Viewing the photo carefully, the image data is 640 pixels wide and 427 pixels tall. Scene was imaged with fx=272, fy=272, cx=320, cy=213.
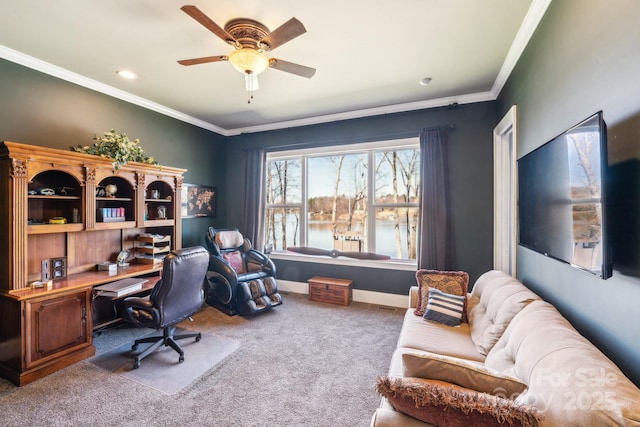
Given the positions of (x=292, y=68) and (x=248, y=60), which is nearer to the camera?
(x=248, y=60)

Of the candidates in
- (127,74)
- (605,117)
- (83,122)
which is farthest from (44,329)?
(605,117)

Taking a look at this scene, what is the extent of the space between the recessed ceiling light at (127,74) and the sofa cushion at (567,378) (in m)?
4.02

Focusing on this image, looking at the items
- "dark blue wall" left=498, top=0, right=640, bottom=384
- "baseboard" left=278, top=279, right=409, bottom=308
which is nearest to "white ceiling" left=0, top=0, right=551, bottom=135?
"dark blue wall" left=498, top=0, right=640, bottom=384

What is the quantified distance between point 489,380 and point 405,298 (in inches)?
113

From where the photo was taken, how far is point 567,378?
93 cm

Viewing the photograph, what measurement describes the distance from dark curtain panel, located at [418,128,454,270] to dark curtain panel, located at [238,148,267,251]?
8.47 ft

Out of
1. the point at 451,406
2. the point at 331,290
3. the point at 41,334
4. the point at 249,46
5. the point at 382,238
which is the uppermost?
the point at 249,46

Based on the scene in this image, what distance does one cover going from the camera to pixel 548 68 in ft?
6.06

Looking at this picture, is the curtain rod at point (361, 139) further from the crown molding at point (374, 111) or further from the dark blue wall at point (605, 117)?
the dark blue wall at point (605, 117)

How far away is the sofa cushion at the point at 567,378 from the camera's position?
0.79 m

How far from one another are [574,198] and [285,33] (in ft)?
6.34

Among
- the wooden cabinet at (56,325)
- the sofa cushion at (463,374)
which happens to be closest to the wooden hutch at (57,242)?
the wooden cabinet at (56,325)

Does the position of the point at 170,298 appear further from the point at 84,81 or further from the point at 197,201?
the point at 84,81

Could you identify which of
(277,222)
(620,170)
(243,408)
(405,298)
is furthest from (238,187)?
(620,170)
